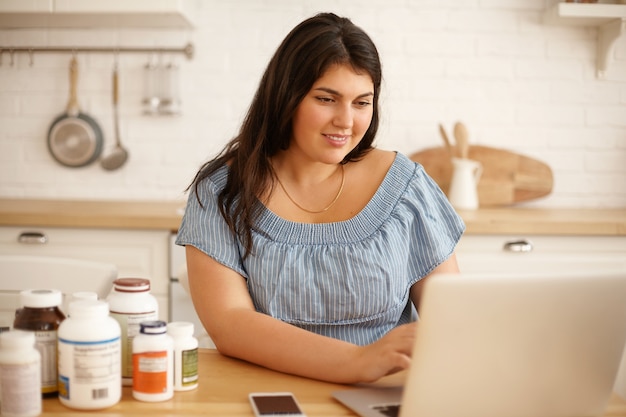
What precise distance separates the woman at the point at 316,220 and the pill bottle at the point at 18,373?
0.41m

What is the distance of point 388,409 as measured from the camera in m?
1.04

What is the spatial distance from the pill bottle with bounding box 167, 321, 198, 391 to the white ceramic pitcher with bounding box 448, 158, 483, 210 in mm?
1881

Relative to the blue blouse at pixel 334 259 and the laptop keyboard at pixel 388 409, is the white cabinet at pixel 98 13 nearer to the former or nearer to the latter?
the blue blouse at pixel 334 259

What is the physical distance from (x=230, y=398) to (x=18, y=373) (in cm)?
29

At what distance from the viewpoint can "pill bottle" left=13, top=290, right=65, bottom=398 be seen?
1010 mm

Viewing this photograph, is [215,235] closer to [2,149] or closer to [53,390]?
[53,390]

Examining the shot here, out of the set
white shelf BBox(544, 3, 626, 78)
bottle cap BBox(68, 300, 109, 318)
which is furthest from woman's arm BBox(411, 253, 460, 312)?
white shelf BBox(544, 3, 626, 78)

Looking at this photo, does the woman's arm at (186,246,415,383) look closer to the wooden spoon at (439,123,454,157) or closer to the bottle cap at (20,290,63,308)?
the bottle cap at (20,290,63,308)

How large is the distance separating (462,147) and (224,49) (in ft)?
3.39

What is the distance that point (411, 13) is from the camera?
3.05m

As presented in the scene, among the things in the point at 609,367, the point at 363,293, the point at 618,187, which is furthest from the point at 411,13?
the point at 609,367

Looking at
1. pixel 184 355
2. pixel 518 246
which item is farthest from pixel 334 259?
pixel 518 246

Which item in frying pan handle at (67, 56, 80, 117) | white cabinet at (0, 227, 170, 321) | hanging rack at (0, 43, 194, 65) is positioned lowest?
white cabinet at (0, 227, 170, 321)

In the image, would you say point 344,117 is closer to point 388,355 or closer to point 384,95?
point 388,355
